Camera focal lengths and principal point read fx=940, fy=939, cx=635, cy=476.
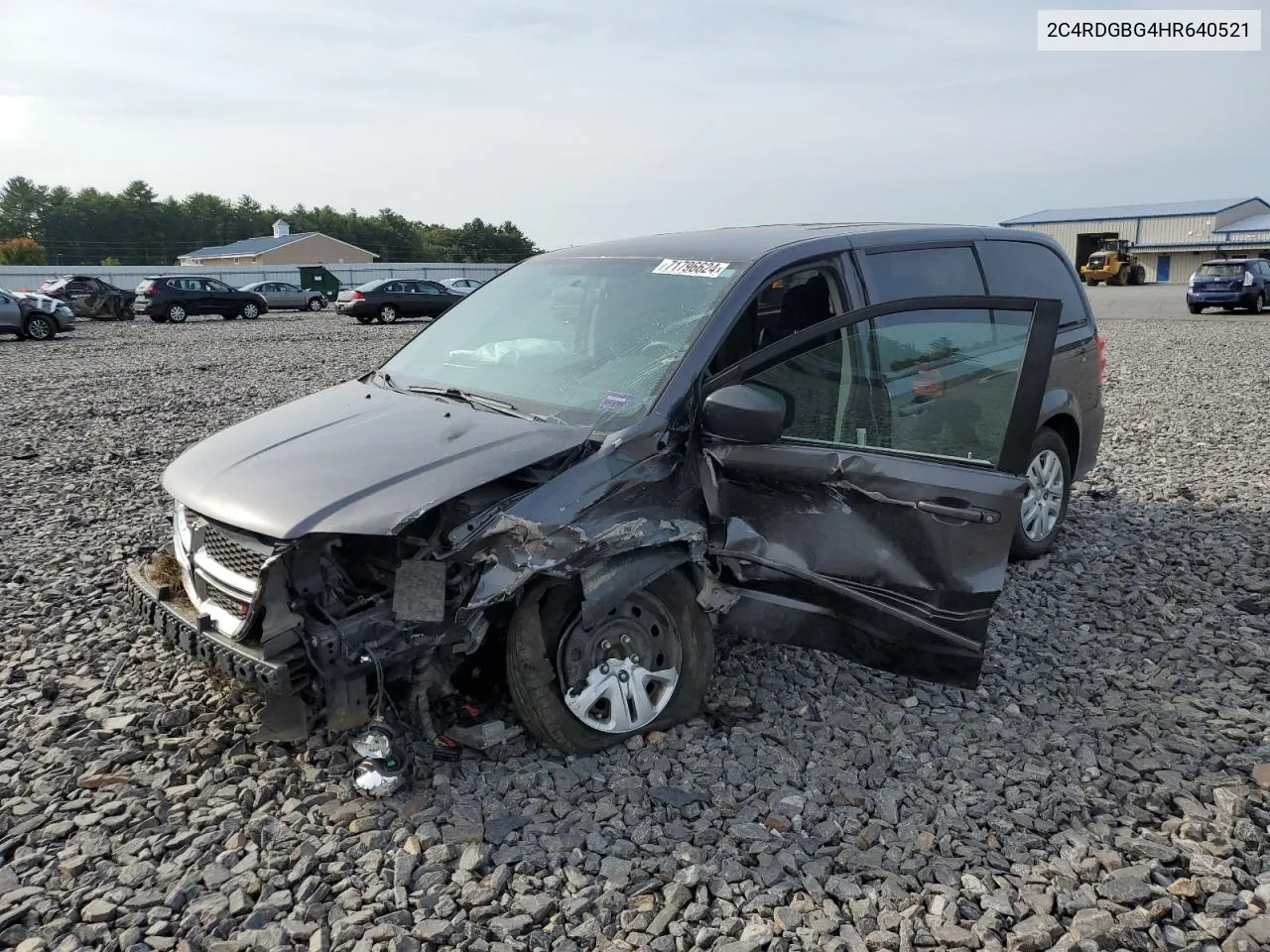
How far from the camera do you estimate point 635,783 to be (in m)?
3.29

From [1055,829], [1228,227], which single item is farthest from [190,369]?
[1228,227]

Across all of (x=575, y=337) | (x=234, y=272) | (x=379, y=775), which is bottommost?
(x=379, y=775)

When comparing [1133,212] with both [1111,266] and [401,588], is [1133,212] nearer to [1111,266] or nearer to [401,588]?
[1111,266]

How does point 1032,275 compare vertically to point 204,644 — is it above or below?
above

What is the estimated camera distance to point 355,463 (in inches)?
128

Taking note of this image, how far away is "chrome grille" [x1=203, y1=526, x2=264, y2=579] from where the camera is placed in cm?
310

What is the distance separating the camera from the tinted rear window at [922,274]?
426cm

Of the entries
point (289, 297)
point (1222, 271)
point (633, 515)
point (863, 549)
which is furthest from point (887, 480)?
point (289, 297)

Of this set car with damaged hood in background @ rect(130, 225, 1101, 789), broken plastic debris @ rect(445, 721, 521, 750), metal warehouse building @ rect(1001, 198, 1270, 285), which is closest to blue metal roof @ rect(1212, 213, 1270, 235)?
metal warehouse building @ rect(1001, 198, 1270, 285)

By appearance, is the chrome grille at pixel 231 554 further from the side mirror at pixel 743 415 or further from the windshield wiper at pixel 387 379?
the side mirror at pixel 743 415

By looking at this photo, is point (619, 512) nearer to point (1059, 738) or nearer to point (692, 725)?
A: point (692, 725)

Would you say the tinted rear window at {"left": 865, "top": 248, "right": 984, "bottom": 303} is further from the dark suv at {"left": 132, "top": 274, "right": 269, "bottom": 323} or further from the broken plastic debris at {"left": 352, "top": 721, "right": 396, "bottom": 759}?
the dark suv at {"left": 132, "top": 274, "right": 269, "bottom": 323}

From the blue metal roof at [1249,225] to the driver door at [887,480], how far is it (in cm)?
7435

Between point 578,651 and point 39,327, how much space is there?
2406 cm
